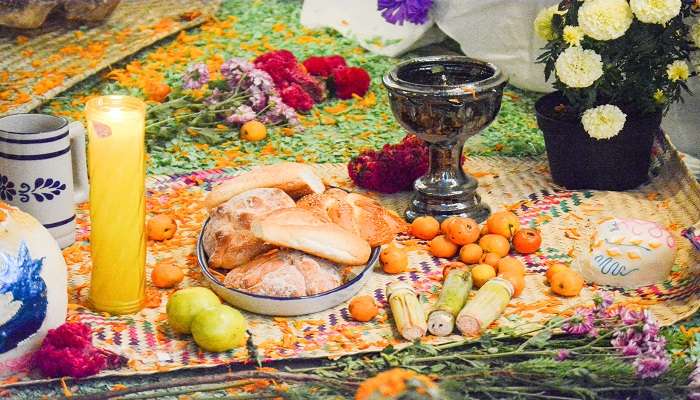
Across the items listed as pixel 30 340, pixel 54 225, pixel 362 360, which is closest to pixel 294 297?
pixel 362 360

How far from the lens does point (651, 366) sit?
73.9 inches

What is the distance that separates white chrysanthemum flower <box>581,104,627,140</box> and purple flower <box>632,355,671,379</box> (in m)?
0.94

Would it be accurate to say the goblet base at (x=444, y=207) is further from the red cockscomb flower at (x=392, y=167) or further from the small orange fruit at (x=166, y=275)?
the small orange fruit at (x=166, y=275)

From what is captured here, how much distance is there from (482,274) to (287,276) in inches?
17.0

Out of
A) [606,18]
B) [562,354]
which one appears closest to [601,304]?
[562,354]

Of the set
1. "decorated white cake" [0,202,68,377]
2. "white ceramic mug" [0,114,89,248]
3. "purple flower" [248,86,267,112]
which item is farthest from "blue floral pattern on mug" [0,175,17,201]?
"purple flower" [248,86,267,112]

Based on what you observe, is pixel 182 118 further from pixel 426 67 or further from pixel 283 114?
pixel 426 67

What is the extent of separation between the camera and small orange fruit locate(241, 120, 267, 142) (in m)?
3.25

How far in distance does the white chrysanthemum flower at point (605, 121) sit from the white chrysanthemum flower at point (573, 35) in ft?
0.59

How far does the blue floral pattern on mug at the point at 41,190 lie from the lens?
2.37m

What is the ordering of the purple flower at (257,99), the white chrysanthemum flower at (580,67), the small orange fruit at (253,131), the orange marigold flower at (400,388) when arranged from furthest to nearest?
the purple flower at (257,99), the small orange fruit at (253,131), the white chrysanthemum flower at (580,67), the orange marigold flower at (400,388)

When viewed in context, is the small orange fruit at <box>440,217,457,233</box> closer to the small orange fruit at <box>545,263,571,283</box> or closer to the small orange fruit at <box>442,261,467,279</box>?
the small orange fruit at <box>442,261,467,279</box>

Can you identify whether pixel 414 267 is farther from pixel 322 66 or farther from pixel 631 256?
pixel 322 66

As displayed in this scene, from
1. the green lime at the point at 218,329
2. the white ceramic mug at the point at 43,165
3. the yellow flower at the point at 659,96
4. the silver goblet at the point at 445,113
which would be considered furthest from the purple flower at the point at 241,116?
the green lime at the point at 218,329
